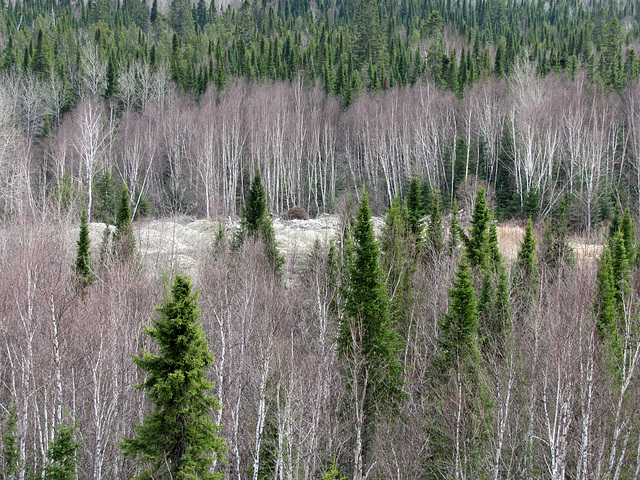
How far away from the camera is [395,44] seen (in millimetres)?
67312

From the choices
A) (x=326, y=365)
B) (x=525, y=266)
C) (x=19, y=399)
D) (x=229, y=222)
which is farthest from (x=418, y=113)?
(x=19, y=399)

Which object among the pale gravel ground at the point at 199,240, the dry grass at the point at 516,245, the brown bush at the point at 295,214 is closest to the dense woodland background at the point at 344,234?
the pale gravel ground at the point at 199,240

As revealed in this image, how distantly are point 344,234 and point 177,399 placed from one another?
1242cm

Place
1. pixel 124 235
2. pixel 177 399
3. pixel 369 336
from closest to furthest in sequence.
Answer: pixel 177 399 < pixel 369 336 < pixel 124 235

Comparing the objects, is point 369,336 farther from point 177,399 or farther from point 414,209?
point 414,209

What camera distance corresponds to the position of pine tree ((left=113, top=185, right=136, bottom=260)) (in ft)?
64.8

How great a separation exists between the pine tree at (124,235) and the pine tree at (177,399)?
12901 millimetres

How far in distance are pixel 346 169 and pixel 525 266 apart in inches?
1112

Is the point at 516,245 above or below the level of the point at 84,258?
below

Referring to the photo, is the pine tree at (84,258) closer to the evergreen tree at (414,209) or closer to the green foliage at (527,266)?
the evergreen tree at (414,209)

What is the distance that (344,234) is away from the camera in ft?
62.0

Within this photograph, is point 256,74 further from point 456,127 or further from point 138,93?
point 456,127

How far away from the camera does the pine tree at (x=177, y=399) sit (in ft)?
23.5

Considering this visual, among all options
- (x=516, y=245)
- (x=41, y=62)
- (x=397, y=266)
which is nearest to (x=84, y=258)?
(x=397, y=266)
